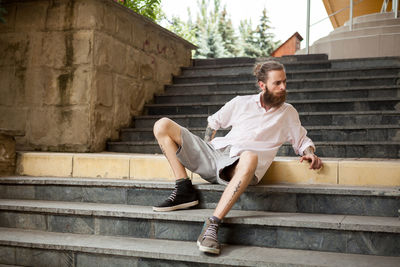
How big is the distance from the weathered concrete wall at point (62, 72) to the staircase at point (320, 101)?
1.45 feet

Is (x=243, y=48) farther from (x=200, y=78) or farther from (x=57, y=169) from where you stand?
(x=57, y=169)

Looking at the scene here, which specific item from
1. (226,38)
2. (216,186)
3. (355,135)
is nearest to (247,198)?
(216,186)

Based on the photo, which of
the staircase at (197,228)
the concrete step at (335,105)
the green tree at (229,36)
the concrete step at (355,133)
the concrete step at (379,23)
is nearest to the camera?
the staircase at (197,228)

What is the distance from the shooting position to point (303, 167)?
329 centimetres

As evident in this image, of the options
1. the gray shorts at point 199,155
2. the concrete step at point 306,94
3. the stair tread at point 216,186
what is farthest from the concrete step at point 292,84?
the gray shorts at point 199,155

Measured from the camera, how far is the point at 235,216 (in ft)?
9.38

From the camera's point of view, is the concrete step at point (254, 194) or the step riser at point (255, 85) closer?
the concrete step at point (254, 194)

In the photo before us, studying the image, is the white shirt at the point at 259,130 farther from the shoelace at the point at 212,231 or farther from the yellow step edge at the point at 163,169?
the shoelace at the point at 212,231

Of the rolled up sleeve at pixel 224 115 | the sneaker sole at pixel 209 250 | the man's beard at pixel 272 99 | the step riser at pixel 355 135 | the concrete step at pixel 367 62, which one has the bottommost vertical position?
the sneaker sole at pixel 209 250

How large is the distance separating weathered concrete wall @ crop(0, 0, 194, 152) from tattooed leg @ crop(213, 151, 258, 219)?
2273mm

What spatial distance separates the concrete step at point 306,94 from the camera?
507 cm

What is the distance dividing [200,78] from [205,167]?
363cm

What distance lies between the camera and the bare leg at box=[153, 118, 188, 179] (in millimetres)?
3100

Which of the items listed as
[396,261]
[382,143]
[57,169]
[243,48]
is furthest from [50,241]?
[243,48]
